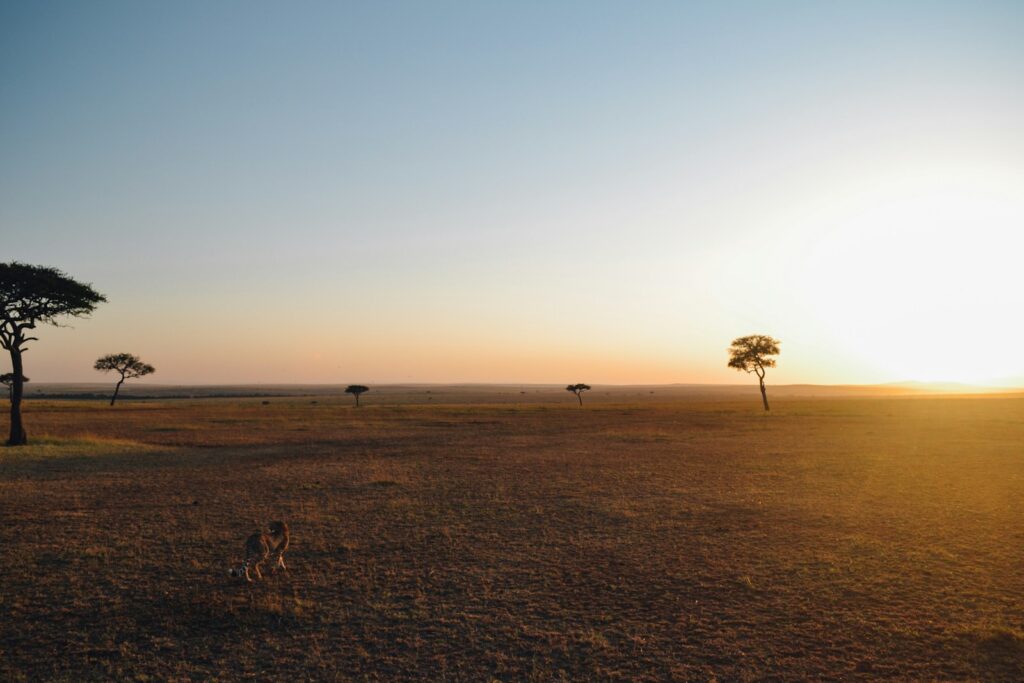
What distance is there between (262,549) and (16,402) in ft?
95.9

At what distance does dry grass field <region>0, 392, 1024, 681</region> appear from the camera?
7.31 meters

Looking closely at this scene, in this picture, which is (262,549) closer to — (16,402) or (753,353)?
(16,402)

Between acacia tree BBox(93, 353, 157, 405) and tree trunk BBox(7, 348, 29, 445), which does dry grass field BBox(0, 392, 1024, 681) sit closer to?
tree trunk BBox(7, 348, 29, 445)

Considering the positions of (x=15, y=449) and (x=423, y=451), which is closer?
(x=15, y=449)

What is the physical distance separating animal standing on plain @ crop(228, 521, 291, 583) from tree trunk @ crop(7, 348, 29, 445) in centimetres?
2758

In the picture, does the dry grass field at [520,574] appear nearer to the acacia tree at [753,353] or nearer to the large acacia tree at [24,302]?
the large acacia tree at [24,302]

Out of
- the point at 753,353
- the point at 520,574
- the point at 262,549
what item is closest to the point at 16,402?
the point at 262,549

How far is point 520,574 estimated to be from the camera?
10469mm

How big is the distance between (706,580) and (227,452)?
25.9 meters

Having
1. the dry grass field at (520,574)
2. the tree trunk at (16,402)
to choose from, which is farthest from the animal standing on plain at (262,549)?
the tree trunk at (16,402)

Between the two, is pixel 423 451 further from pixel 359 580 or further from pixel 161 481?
pixel 359 580

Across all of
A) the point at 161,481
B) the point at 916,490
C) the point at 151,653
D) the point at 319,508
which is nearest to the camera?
the point at 151,653

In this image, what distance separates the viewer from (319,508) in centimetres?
1590

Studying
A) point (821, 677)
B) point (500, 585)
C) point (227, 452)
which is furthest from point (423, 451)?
point (821, 677)
